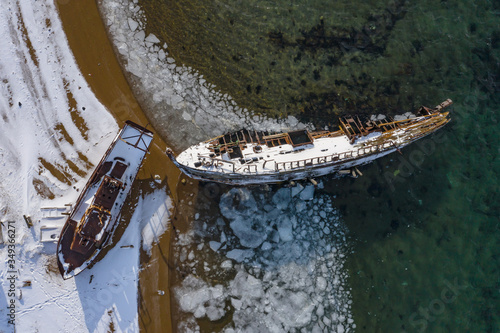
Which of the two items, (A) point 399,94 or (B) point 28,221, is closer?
(B) point 28,221

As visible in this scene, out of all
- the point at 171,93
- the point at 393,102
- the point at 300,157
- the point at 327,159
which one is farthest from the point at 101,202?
the point at 393,102

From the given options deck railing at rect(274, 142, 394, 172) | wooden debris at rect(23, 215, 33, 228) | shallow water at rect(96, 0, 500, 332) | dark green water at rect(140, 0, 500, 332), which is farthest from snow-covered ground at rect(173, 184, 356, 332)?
wooden debris at rect(23, 215, 33, 228)

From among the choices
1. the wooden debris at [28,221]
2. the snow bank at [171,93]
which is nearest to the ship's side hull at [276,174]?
the snow bank at [171,93]

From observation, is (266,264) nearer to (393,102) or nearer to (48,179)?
(393,102)

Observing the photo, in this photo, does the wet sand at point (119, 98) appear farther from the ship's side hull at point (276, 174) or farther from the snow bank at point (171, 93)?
the ship's side hull at point (276, 174)

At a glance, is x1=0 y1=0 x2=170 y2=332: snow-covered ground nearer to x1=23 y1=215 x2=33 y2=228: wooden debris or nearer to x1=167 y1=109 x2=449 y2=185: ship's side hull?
x1=23 y1=215 x2=33 y2=228: wooden debris
